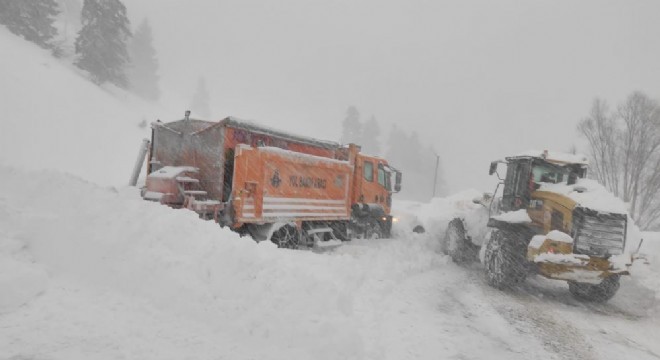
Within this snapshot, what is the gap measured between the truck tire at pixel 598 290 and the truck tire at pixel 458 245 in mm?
2959

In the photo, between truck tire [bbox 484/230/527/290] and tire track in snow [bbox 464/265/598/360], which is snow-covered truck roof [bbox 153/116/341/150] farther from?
tire track in snow [bbox 464/265/598/360]

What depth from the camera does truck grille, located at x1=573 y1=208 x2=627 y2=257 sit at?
764 cm

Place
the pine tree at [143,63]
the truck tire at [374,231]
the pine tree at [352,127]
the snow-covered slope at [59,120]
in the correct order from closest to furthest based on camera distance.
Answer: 1. the truck tire at [374,231]
2. the snow-covered slope at [59,120]
3. the pine tree at [143,63]
4. the pine tree at [352,127]

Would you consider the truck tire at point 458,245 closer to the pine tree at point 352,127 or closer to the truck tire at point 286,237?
the truck tire at point 286,237


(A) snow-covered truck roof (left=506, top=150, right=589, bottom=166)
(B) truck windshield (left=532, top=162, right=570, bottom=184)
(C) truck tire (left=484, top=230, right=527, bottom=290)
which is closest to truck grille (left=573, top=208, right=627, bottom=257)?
(C) truck tire (left=484, top=230, right=527, bottom=290)

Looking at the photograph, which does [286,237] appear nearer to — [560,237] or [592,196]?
[560,237]

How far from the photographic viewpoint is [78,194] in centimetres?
587

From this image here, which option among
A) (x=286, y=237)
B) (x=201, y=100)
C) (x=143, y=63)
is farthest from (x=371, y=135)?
(x=286, y=237)

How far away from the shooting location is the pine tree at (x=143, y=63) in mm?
54531

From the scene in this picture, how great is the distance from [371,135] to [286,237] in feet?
179

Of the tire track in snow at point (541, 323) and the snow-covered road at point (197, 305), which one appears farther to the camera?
the tire track in snow at point (541, 323)

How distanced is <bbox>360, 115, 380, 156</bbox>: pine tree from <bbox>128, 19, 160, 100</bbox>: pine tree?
30728mm

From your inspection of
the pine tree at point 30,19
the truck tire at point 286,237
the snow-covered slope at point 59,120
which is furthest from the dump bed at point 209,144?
the pine tree at point 30,19

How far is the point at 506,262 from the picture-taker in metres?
8.45
